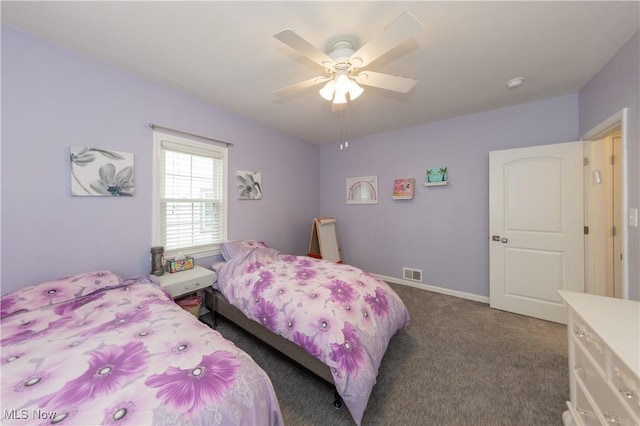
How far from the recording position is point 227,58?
189 cm

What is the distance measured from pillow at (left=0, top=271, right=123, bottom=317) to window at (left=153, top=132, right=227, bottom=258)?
1.97 ft

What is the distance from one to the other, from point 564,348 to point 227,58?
392cm

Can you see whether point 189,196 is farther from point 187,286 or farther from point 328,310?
point 328,310

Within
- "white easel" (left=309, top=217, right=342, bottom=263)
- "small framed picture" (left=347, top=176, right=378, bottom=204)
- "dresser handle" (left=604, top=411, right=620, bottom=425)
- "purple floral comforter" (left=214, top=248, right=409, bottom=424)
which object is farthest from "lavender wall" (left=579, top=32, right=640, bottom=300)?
"white easel" (left=309, top=217, right=342, bottom=263)

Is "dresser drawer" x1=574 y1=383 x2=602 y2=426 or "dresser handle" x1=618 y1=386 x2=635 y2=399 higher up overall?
"dresser handle" x1=618 y1=386 x2=635 y2=399

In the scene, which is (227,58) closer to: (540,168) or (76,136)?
(76,136)

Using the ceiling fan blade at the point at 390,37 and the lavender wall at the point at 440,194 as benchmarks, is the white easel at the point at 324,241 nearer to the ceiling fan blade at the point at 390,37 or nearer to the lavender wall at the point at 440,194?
the lavender wall at the point at 440,194

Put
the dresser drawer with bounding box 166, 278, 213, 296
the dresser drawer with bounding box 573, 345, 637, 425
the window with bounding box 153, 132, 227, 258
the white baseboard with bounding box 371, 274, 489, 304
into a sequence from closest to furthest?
the dresser drawer with bounding box 573, 345, 637, 425
the dresser drawer with bounding box 166, 278, 213, 296
the window with bounding box 153, 132, 227, 258
the white baseboard with bounding box 371, 274, 489, 304

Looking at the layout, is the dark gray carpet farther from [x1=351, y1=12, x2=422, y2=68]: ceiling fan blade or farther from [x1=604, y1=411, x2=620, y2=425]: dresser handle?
[x1=351, y1=12, x2=422, y2=68]: ceiling fan blade

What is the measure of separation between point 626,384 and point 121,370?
6.44 feet

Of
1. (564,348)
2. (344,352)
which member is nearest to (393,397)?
(344,352)

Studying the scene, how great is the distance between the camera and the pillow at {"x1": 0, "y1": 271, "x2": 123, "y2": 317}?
138 centimetres

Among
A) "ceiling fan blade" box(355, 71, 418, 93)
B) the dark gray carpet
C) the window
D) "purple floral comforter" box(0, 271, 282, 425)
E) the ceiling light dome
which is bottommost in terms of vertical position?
the dark gray carpet

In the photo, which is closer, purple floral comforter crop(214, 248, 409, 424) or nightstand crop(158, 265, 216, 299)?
purple floral comforter crop(214, 248, 409, 424)
